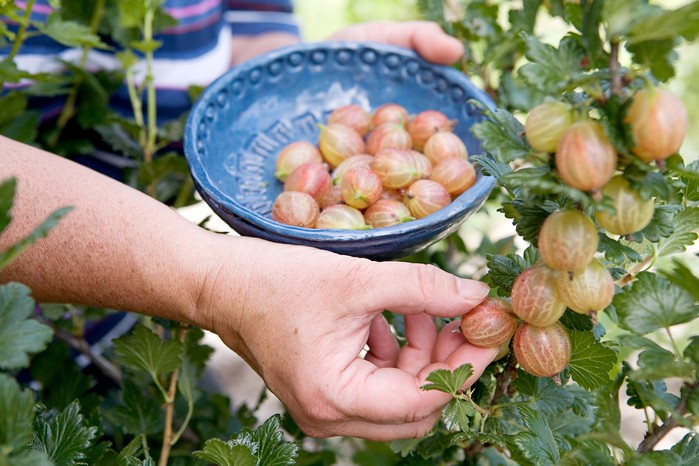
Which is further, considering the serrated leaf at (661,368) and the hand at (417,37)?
the hand at (417,37)

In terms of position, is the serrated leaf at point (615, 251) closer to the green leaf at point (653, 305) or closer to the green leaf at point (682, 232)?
the green leaf at point (653, 305)

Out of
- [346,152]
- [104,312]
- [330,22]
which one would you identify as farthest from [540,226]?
[330,22]

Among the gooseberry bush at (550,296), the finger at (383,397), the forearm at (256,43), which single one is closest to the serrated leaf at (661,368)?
the gooseberry bush at (550,296)

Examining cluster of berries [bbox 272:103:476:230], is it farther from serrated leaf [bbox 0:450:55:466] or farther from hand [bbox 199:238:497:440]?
serrated leaf [bbox 0:450:55:466]

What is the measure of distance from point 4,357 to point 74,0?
842 millimetres

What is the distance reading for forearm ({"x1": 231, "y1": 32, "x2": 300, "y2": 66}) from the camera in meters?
1.41

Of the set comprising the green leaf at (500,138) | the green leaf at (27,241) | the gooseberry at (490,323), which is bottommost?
the gooseberry at (490,323)

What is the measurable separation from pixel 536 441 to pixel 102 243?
0.50m

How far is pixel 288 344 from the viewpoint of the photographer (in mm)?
695

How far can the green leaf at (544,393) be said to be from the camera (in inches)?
28.2

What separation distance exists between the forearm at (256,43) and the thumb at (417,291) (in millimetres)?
855

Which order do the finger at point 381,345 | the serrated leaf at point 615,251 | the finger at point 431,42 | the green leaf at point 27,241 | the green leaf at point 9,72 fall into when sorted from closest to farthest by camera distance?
the green leaf at point 27,241 → the serrated leaf at point 615,251 → the finger at point 381,345 → the green leaf at point 9,72 → the finger at point 431,42

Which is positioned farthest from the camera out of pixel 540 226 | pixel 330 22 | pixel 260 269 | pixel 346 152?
pixel 330 22

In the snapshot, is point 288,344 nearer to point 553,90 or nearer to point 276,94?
point 553,90
